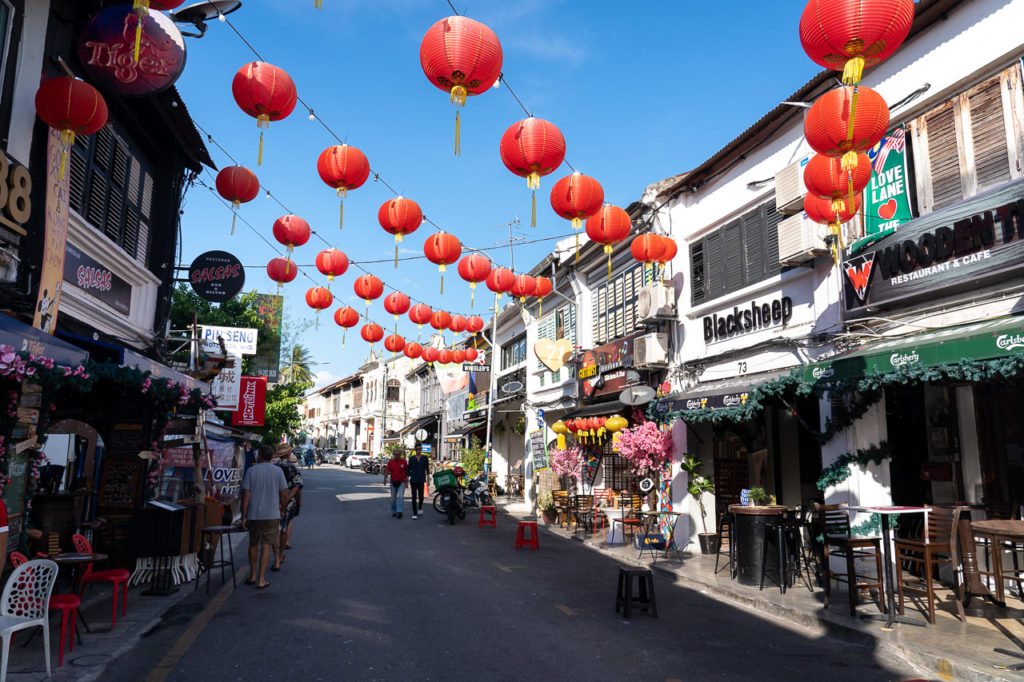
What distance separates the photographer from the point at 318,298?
553 inches

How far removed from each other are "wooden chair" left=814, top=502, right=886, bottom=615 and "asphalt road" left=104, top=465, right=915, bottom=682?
0.83 meters

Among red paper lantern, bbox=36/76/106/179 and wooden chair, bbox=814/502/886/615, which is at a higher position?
red paper lantern, bbox=36/76/106/179

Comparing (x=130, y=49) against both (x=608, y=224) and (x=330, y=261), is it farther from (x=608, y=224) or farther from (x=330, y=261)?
(x=608, y=224)

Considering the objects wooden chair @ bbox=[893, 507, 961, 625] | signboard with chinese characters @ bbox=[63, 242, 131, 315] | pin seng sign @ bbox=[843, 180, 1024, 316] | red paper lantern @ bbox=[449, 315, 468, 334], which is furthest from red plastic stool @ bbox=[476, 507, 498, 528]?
wooden chair @ bbox=[893, 507, 961, 625]

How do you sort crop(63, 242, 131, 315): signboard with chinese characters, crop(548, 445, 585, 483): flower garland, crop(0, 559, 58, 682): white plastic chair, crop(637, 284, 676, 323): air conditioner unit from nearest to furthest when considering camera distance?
crop(0, 559, 58, 682): white plastic chair < crop(63, 242, 131, 315): signboard with chinese characters < crop(637, 284, 676, 323): air conditioner unit < crop(548, 445, 585, 483): flower garland

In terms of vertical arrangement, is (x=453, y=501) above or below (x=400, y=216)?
below

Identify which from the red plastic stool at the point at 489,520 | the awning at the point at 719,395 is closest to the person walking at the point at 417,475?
the red plastic stool at the point at 489,520

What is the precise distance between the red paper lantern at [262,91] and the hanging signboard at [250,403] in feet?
45.7

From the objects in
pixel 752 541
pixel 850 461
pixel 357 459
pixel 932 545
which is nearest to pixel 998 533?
pixel 932 545

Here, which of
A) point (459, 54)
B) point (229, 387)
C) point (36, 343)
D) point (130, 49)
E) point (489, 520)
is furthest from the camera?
point (229, 387)

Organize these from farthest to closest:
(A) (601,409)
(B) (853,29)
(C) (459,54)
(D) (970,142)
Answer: (A) (601,409), (D) (970,142), (C) (459,54), (B) (853,29)

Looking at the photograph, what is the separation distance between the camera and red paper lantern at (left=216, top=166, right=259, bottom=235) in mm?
9656

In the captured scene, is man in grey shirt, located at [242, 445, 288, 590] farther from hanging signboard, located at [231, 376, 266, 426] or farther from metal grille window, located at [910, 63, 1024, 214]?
hanging signboard, located at [231, 376, 266, 426]

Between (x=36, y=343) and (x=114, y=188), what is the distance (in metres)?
6.01
